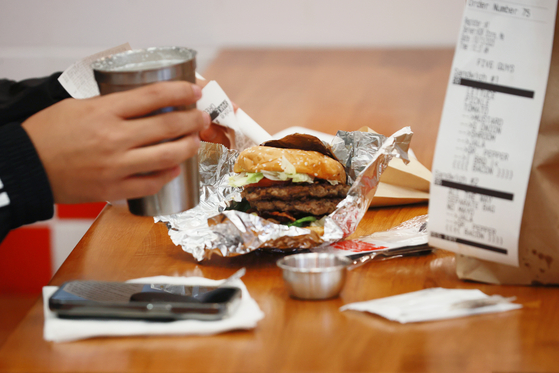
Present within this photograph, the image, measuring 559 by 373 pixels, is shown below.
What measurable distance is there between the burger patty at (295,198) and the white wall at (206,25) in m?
3.27

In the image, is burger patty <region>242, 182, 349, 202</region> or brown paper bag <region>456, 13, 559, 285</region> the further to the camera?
burger patty <region>242, 182, 349, 202</region>

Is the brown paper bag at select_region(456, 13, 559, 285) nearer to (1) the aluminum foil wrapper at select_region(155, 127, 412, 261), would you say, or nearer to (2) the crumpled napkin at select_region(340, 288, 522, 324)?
(2) the crumpled napkin at select_region(340, 288, 522, 324)

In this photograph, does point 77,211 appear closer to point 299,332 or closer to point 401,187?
point 401,187

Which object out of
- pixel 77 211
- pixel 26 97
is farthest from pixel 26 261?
pixel 26 97

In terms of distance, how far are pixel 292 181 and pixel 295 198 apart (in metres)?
0.03

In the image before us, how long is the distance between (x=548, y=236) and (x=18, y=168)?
0.70m

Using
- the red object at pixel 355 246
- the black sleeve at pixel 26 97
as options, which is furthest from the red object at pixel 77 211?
the red object at pixel 355 246

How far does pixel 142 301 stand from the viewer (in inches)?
28.5

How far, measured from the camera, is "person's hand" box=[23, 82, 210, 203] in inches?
28.1

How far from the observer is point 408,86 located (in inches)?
96.0

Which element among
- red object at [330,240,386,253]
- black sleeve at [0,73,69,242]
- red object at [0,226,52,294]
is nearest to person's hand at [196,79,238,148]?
red object at [330,240,386,253]

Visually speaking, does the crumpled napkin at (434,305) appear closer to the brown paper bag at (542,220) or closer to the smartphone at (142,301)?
the brown paper bag at (542,220)

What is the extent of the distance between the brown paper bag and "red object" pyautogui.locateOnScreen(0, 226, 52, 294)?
1.48 metres

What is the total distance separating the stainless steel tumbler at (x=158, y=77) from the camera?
0.72 meters
